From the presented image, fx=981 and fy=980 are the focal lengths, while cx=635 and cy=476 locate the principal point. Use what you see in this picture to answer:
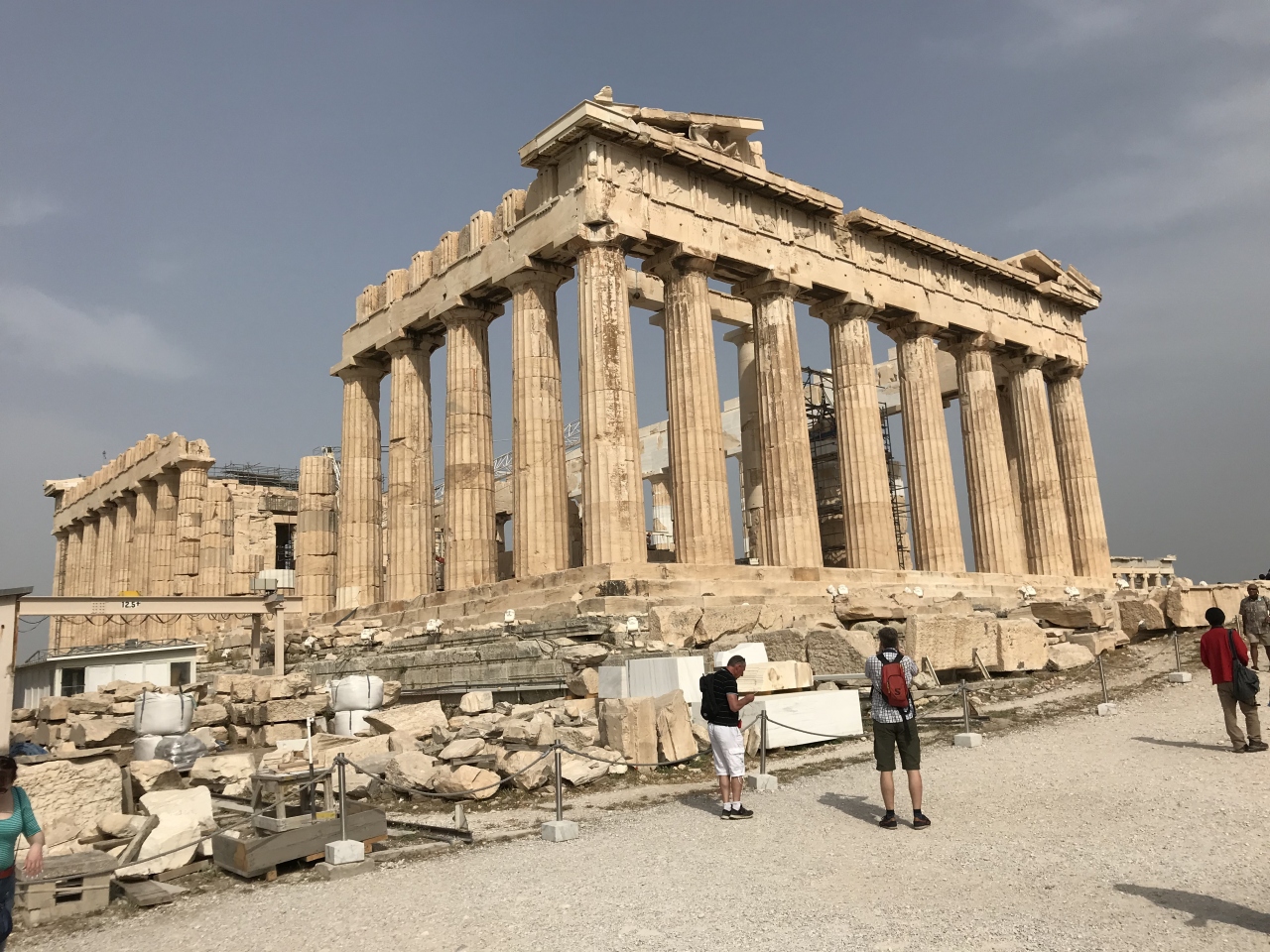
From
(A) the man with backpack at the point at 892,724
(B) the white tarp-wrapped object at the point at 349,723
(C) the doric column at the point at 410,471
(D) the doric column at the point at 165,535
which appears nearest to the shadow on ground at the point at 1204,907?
(A) the man with backpack at the point at 892,724

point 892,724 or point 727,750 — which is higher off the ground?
point 892,724

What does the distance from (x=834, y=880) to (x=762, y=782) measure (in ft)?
10.6

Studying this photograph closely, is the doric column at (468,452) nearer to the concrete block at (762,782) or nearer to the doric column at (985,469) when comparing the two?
the doric column at (985,469)

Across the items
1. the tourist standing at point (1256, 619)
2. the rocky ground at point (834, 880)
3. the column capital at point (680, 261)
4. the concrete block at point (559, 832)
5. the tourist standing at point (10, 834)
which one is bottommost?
the rocky ground at point (834, 880)

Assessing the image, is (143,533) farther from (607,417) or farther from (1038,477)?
(1038,477)

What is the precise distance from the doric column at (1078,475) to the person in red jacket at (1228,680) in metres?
21.6

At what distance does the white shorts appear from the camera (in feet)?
28.1

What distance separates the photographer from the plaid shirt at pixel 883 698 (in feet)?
25.9

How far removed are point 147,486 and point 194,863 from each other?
36.2 meters

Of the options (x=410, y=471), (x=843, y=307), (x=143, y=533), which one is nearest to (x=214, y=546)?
(x=143, y=533)

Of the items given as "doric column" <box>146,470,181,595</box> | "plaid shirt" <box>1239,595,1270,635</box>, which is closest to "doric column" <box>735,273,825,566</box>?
"plaid shirt" <box>1239,595,1270,635</box>

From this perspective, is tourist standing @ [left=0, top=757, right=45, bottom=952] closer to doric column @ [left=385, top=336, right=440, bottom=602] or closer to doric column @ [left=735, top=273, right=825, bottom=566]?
doric column @ [left=735, top=273, right=825, bottom=566]

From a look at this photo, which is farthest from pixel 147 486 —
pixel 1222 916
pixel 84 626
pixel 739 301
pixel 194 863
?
pixel 1222 916

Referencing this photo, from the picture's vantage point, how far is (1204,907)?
535cm
